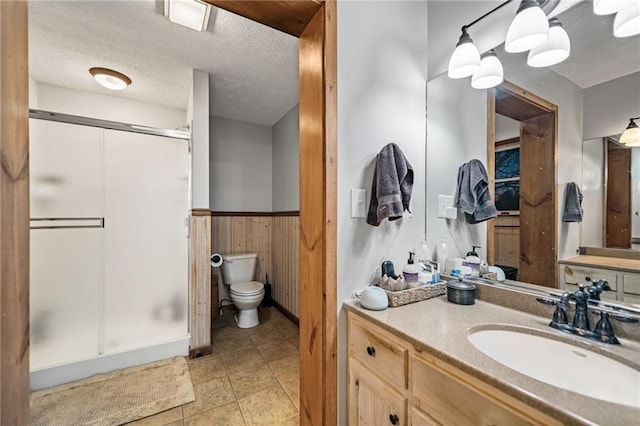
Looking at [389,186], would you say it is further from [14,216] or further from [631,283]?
[14,216]

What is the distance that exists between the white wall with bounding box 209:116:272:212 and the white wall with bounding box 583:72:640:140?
321 cm

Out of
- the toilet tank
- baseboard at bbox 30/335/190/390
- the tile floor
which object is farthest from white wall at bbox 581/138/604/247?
the toilet tank

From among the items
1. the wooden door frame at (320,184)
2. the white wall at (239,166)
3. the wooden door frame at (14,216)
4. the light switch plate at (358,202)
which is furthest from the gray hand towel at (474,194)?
the white wall at (239,166)

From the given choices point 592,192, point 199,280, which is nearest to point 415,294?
point 592,192

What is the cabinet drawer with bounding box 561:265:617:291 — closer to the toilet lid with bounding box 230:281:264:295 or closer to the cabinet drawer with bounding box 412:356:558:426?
the cabinet drawer with bounding box 412:356:558:426

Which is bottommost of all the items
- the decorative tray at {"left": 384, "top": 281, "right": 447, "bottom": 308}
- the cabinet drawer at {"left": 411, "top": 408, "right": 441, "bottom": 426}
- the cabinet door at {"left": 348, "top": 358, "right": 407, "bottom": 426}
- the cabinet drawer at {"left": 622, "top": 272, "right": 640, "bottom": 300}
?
the cabinet door at {"left": 348, "top": 358, "right": 407, "bottom": 426}

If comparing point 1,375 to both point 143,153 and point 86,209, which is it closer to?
point 86,209

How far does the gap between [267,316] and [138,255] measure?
1586 mm

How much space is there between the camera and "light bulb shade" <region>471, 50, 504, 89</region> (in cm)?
119

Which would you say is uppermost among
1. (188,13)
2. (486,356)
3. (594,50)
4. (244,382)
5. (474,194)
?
(188,13)

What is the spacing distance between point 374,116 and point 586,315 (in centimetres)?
110

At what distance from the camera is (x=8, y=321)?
0.59m

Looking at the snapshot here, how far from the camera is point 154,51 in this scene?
2.04 meters

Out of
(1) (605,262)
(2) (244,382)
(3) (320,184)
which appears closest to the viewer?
(1) (605,262)
